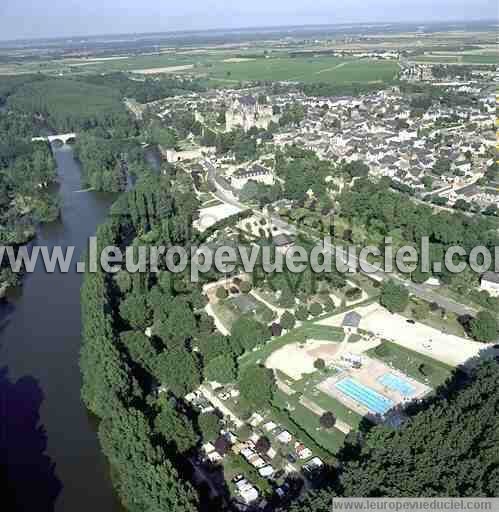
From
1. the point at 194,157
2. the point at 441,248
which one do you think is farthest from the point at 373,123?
the point at 441,248

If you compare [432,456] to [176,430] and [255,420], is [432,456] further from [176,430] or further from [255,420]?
[176,430]

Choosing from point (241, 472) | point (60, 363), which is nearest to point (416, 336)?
point (241, 472)

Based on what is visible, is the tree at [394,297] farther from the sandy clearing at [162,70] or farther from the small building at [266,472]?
the sandy clearing at [162,70]

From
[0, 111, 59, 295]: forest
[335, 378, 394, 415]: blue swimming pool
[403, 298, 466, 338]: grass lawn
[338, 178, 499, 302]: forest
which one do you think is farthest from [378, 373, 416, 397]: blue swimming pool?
[0, 111, 59, 295]: forest

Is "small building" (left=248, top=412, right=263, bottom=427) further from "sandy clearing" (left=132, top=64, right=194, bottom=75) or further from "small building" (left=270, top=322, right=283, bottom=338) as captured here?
"sandy clearing" (left=132, top=64, right=194, bottom=75)

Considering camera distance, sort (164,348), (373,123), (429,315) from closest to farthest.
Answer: (164,348)
(429,315)
(373,123)

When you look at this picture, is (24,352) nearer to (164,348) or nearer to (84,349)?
(84,349)

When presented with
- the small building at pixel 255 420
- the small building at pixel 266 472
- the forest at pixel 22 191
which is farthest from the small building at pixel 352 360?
the forest at pixel 22 191
